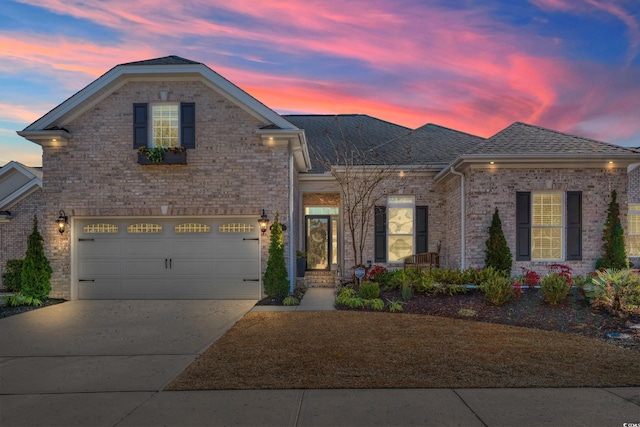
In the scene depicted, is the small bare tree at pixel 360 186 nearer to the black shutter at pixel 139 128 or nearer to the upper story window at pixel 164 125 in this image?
the upper story window at pixel 164 125

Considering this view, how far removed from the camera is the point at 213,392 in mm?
4633

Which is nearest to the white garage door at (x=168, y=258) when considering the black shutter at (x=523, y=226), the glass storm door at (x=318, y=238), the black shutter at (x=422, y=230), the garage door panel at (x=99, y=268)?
the garage door panel at (x=99, y=268)

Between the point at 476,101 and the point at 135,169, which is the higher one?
the point at 476,101

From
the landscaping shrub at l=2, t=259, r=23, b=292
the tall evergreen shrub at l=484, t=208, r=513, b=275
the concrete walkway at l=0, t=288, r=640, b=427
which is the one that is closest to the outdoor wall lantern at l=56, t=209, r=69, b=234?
the landscaping shrub at l=2, t=259, r=23, b=292

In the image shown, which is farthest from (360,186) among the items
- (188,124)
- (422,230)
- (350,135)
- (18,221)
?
(18,221)

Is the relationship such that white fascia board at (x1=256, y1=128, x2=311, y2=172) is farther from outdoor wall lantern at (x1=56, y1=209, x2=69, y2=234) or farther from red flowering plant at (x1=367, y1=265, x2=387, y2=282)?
outdoor wall lantern at (x1=56, y1=209, x2=69, y2=234)

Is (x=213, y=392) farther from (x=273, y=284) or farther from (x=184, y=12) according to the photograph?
(x=184, y=12)

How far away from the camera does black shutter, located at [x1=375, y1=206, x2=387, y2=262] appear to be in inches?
608

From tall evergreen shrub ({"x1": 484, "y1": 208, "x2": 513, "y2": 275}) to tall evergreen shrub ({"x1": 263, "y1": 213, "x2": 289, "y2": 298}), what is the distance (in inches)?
221

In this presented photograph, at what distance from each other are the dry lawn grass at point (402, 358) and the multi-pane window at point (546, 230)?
5.57 meters

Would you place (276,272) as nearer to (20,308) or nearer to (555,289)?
(20,308)

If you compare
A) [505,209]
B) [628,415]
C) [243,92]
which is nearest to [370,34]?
[243,92]

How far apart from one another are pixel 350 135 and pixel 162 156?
28.6 feet

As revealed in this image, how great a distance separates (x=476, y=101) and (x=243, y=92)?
8.40m
